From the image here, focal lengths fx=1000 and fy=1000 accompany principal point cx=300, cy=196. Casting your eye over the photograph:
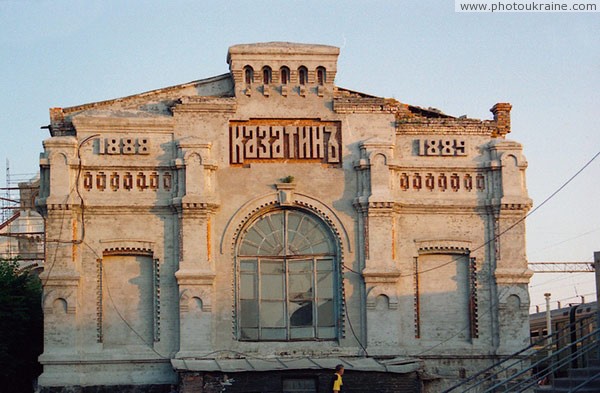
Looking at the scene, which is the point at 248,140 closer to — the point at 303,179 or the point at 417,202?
the point at 303,179

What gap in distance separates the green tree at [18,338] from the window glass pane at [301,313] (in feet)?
29.7

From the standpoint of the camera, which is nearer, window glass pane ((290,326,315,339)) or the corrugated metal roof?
the corrugated metal roof

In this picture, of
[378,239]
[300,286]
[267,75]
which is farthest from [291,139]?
[300,286]

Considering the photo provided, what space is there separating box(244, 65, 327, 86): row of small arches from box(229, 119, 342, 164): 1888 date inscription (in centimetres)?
115

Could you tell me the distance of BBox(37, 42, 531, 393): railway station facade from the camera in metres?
26.2

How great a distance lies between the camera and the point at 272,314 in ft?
88.6

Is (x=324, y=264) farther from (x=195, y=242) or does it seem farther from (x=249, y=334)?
(x=195, y=242)

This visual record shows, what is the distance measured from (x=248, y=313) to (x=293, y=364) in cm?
212

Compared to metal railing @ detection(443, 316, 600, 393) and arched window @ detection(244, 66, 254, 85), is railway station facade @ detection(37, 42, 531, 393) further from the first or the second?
metal railing @ detection(443, 316, 600, 393)

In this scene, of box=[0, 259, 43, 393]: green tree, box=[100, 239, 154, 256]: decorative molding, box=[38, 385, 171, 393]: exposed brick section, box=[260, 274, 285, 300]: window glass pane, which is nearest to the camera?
box=[38, 385, 171, 393]: exposed brick section

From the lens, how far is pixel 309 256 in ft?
89.5

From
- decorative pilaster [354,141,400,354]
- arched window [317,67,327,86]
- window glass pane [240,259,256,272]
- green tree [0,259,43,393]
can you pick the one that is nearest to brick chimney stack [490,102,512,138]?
decorative pilaster [354,141,400,354]

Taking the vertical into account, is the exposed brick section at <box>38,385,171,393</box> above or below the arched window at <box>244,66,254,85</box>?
below

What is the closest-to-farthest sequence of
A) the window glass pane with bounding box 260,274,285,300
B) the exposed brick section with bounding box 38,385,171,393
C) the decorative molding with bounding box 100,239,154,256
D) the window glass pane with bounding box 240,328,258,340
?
the exposed brick section with bounding box 38,385,171,393
the decorative molding with bounding box 100,239,154,256
the window glass pane with bounding box 240,328,258,340
the window glass pane with bounding box 260,274,285,300
